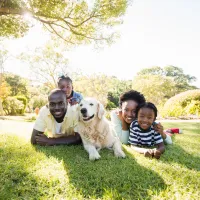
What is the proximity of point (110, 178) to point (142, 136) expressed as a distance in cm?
180

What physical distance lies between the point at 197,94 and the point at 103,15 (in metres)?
10.1

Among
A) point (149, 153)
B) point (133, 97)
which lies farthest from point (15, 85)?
point (149, 153)

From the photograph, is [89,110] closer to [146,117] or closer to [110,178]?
[146,117]

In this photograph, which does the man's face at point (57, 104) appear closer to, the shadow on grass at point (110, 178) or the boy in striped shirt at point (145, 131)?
the shadow on grass at point (110, 178)

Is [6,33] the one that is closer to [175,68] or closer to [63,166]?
[63,166]

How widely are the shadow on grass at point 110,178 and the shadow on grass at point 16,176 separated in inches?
17.2

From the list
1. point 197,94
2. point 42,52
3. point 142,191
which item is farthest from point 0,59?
point 142,191

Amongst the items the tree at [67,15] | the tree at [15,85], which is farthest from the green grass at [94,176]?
the tree at [15,85]

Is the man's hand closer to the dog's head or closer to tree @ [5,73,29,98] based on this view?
the dog's head

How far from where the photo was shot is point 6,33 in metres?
11.1

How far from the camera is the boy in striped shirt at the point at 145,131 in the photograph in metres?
3.96

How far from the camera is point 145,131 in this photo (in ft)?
13.6

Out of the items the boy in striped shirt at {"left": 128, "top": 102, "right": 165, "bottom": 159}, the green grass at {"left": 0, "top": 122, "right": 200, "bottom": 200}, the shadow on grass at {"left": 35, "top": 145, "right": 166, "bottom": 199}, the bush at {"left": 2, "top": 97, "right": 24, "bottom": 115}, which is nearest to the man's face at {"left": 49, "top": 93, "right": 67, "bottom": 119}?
the green grass at {"left": 0, "top": 122, "right": 200, "bottom": 200}

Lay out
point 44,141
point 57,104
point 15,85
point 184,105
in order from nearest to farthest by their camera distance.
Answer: point 57,104
point 44,141
point 184,105
point 15,85
